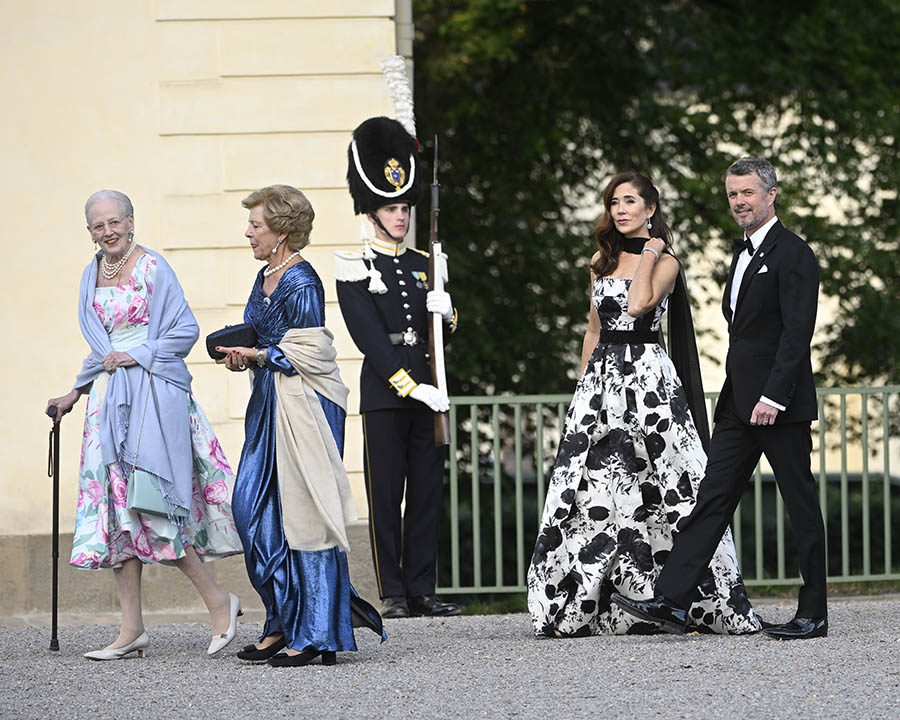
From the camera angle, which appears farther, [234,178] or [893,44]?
[893,44]

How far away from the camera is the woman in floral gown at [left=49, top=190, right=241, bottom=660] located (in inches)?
277

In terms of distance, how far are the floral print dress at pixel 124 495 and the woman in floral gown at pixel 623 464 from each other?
4.49 ft

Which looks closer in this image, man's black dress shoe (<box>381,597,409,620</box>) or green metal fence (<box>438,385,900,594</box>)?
man's black dress shoe (<box>381,597,409,620</box>)

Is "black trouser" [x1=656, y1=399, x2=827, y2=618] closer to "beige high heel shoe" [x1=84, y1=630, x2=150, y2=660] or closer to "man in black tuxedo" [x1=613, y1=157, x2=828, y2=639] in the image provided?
"man in black tuxedo" [x1=613, y1=157, x2=828, y2=639]

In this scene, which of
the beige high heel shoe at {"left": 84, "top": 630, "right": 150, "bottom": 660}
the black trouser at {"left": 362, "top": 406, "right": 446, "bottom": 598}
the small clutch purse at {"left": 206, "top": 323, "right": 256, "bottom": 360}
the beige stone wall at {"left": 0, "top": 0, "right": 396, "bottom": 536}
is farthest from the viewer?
the beige stone wall at {"left": 0, "top": 0, "right": 396, "bottom": 536}

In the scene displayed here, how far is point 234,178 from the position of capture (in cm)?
945

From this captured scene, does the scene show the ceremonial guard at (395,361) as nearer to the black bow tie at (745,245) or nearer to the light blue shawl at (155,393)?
the light blue shawl at (155,393)

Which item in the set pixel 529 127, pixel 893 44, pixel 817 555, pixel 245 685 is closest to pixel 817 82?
pixel 893 44

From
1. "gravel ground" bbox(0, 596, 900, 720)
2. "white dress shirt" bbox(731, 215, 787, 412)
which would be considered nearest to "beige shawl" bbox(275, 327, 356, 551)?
"gravel ground" bbox(0, 596, 900, 720)

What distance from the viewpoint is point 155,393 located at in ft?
23.3

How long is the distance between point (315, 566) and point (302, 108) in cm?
358

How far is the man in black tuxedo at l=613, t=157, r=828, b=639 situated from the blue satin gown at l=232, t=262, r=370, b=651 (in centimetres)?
130

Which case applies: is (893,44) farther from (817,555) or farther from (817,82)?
(817,555)

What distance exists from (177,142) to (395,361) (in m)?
2.29
